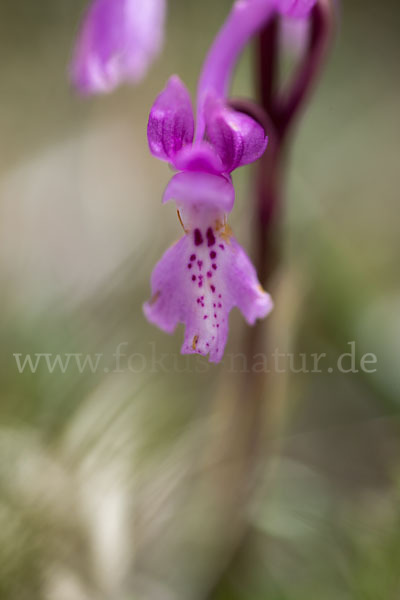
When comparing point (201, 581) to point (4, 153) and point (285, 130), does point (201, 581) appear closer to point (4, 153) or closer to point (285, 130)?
point (285, 130)

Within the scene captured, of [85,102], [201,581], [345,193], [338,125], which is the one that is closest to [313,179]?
[345,193]

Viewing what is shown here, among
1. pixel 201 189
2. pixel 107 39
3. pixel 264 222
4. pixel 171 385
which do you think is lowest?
pixel 171 385

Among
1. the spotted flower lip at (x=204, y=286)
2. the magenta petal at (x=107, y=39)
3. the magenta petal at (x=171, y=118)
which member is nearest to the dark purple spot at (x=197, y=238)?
the spotted flower lip at (x=204, y=286)

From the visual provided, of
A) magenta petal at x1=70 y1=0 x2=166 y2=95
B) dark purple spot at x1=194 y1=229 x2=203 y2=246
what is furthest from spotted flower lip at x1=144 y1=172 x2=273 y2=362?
magenta petal at x1=70 y1=0 x2=166 y2=95

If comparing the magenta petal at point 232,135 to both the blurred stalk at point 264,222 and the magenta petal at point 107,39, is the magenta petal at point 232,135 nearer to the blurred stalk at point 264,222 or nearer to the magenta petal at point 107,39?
the blurred stalk at point 264,222

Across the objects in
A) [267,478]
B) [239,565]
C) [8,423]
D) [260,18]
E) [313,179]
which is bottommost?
[239,565]

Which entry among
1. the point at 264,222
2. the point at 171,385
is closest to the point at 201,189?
the point at 264,222

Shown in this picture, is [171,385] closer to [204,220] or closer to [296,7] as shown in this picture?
[204,220]
